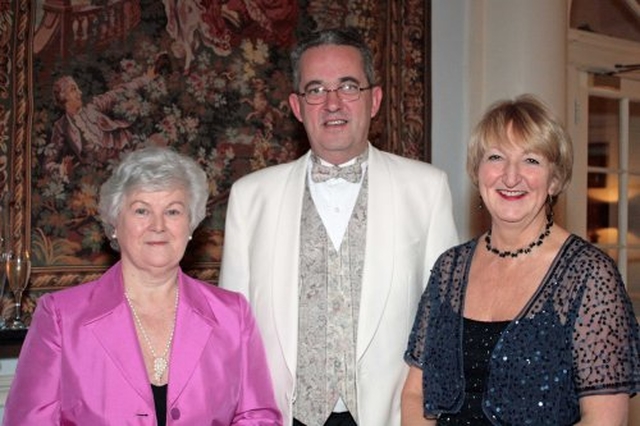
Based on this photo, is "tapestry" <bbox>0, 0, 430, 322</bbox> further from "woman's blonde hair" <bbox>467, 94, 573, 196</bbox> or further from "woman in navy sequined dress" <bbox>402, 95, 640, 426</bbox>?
"woman's blonde hair" <bbox>467, 94, 573, 196</bbox>

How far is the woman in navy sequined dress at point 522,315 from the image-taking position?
6.74ft

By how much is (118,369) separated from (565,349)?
1.05m

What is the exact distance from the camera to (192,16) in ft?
12.8

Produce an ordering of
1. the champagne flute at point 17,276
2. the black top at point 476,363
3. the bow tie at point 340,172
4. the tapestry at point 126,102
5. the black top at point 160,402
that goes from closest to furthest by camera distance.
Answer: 1. the black top at point 476,363
2. the black top at point 160,402
3. the bow tie at point 340,172
4. the champagne flute at point 17,276
5. the tapestry at point 126,102

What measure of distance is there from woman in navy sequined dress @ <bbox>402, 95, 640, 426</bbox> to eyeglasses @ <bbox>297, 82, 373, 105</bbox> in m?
0.48

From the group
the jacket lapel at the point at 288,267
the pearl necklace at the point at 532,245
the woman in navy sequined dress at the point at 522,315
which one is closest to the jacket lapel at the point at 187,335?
the jacket lapel at the point at 288,267

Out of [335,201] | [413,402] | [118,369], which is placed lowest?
[413,402]

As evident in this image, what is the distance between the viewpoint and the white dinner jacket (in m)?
2.58

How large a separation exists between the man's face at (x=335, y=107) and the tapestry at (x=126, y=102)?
122cm

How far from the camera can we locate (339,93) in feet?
8.74

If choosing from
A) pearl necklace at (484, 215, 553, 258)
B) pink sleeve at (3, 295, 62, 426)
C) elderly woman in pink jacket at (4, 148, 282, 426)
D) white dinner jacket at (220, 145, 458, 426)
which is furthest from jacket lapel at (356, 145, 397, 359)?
pink sleeve at (3, 295, 62, 426)

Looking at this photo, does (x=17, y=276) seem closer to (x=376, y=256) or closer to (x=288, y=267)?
(x=288, y=267)

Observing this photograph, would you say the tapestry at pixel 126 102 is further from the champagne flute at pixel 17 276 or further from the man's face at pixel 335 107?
the man's face at pixel 335 107

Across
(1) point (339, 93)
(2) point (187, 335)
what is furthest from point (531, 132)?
(2) point (187, 335)
